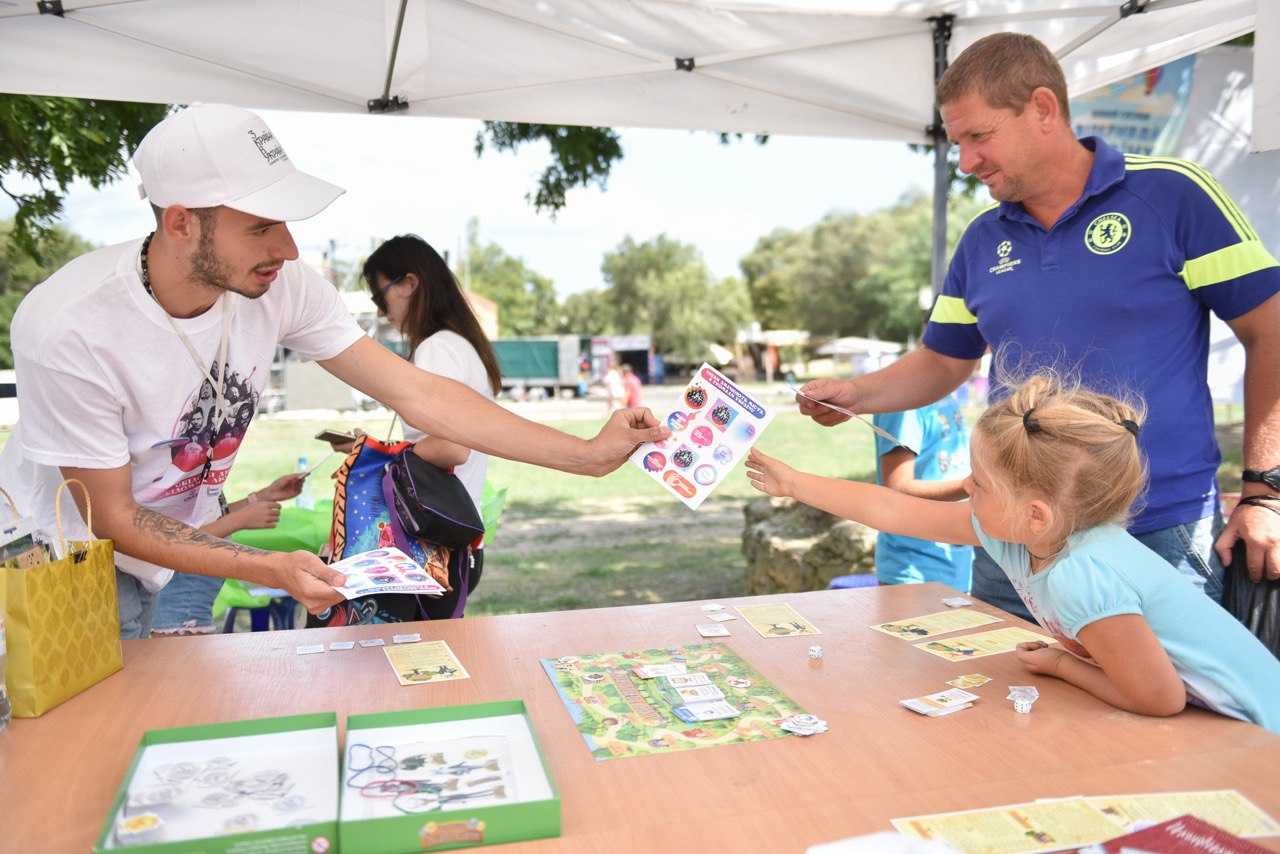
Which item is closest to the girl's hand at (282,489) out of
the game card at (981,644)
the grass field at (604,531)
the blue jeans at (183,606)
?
the blue jeans at (183,606)

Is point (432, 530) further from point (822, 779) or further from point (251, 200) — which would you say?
point (822, 779)

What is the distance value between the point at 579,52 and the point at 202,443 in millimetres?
2357

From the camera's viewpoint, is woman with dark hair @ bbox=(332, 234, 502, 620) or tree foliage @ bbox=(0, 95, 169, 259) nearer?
woman with dark hair @ bbox=(332, 234, 502, 620)

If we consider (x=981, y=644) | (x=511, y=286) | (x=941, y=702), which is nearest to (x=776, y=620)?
(x=981, y=644)

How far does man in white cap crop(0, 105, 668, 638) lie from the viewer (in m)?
2.04

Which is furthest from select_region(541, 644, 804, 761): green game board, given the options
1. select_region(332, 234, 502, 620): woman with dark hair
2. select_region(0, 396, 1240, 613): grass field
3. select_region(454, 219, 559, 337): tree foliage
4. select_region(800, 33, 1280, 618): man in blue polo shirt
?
select_region(454, 219, 559, 337): tree foliage

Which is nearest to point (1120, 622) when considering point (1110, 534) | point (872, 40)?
point (1110, 534)

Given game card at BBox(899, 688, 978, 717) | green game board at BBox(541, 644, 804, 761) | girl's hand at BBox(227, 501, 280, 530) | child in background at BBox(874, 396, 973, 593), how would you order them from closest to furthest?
1. green game board at BBox(541, 644, 804, 761)
2. game card at BBox(899, 688, 978, 717)
3. girl's hand at BBox(227, 501, 280, 530)
4. child in background at BBox(874, 396, 973, 593)

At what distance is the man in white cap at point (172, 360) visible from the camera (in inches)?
80.4

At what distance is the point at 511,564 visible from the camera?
316 inches

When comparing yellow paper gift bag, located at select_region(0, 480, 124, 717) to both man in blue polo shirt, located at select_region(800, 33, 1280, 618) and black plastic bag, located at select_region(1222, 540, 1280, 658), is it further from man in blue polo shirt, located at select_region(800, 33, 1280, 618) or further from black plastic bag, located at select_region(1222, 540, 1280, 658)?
black plastic bag, located at select_region(1222, 540, 1280, 658)

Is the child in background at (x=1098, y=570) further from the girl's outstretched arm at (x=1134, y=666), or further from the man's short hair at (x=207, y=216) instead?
the man's short hair at (x=207, y=216)

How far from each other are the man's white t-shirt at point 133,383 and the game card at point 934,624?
1.57 m

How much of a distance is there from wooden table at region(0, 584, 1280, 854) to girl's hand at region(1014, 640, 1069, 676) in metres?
0.03
